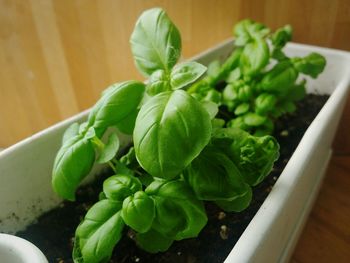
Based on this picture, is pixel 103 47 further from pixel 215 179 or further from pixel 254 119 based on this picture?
pixel 215 179

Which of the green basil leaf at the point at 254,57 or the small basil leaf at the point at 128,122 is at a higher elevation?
the green basil leaf at the point at 254,57

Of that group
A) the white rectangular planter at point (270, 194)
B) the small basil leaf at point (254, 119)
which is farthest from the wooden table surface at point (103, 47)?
the small basil leaf at point (254, 119)

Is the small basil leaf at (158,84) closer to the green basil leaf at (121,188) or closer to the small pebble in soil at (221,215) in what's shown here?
the green basil leaf at (121,188)

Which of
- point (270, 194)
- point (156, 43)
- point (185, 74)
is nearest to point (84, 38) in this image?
point (156, 43)

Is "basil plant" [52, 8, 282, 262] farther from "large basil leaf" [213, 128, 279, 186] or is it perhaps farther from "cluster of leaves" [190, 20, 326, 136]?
"cluster of leaves" [190, 20, 326, 136]

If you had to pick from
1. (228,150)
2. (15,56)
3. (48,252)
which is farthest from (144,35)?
(15,56)

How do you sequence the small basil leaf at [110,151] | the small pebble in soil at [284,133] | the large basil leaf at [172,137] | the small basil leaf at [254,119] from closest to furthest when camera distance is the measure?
the large basil leaf at [172,137] → the small basil leaf at [110,151] → the small basil leaf at [254,119] → the small pebble in soil at [284,133]

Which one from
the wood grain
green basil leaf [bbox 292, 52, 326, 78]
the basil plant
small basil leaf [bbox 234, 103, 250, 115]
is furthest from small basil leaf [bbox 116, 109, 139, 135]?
the wood grain
